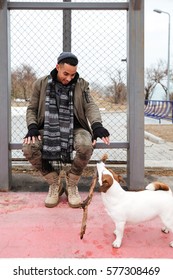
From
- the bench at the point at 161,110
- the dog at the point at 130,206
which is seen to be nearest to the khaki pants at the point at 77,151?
the dog at the point at 130,206

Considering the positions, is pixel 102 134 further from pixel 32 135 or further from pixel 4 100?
pixel 4 100

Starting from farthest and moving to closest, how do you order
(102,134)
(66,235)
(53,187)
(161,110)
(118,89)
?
(161,110), (118,89), (53,187), (102,134), (66,235)

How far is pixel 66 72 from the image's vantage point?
3.12 meters

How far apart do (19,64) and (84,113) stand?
1168 millimetres

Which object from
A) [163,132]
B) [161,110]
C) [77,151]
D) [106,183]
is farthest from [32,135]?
[161,110]

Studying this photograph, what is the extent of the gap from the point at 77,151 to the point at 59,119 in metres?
0.33

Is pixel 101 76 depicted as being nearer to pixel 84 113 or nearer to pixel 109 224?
pixel 84 113

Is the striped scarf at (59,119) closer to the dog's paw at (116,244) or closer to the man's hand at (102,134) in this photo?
the man's hand at (102,134)

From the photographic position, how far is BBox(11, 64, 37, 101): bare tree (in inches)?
167

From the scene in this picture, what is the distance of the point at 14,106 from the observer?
4.57 meters

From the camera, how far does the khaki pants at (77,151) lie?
10.5 ft

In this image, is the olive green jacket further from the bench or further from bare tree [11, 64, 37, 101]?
the bench

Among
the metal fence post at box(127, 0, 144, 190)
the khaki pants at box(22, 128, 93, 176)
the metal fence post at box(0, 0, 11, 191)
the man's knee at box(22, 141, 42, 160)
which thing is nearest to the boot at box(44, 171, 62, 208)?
the khaki pants at box(22, 128, 93, 176)
